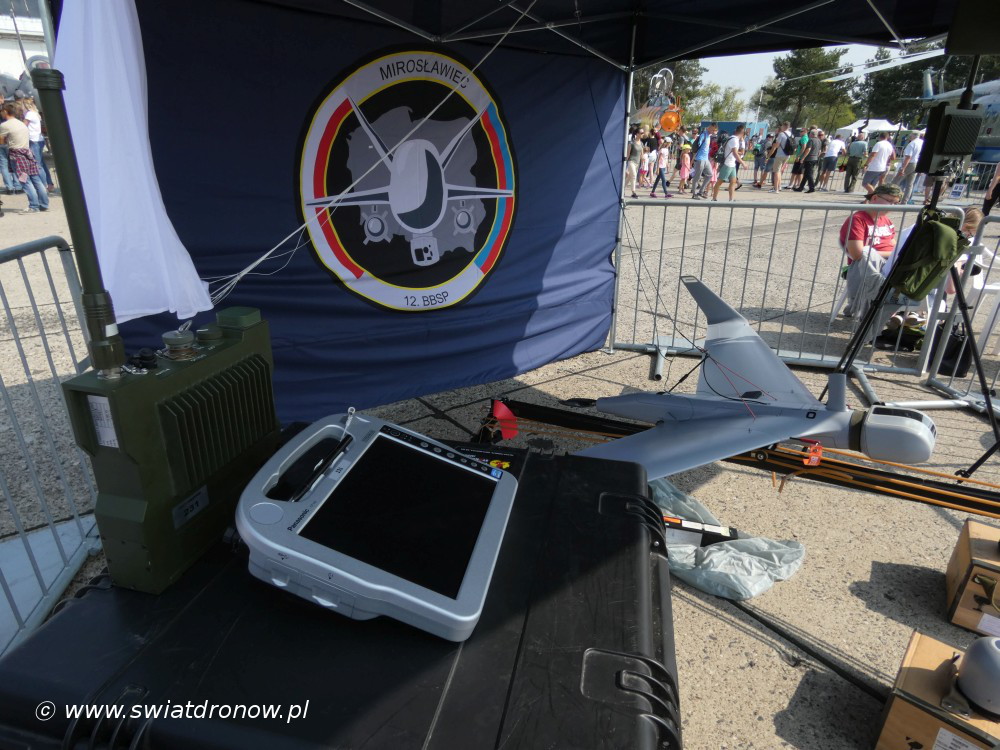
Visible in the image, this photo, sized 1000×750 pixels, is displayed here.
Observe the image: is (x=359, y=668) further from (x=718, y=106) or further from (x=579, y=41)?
(x=718, y=106)

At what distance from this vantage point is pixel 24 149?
37.0 feet

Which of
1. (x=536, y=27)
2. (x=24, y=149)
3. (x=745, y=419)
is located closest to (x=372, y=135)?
(x=536, y=27)

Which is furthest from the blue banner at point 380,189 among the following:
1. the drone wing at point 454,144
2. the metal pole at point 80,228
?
the metal pole at point 80,228

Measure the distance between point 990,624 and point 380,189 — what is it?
3834 millimetres

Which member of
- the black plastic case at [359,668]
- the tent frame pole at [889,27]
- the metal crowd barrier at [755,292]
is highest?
the tent frame pole at [889,27]

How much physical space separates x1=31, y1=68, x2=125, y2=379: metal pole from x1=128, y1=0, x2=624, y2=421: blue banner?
226cm

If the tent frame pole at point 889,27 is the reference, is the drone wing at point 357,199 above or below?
below

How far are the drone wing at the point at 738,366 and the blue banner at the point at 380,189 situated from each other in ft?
4.92

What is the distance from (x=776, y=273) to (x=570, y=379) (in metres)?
5.23

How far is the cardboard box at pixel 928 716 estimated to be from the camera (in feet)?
5.65

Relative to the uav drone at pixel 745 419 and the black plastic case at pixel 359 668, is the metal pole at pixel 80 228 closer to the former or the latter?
the black plastic case at pixel 359 668

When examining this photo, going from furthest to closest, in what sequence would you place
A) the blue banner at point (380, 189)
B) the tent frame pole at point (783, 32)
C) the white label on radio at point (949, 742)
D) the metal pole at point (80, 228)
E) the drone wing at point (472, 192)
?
the drone wing at point (472, 192), the tent frame pole at point (783, 32), the blue banner at point (380, 189), the white label on radio at point (949, 742), the metal pole at point (80, 228)

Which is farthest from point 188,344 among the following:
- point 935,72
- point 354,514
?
point 935,72

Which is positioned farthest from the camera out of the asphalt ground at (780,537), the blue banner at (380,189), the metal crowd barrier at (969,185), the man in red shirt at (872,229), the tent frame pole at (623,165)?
the metal crowd barrier at (969,185)
